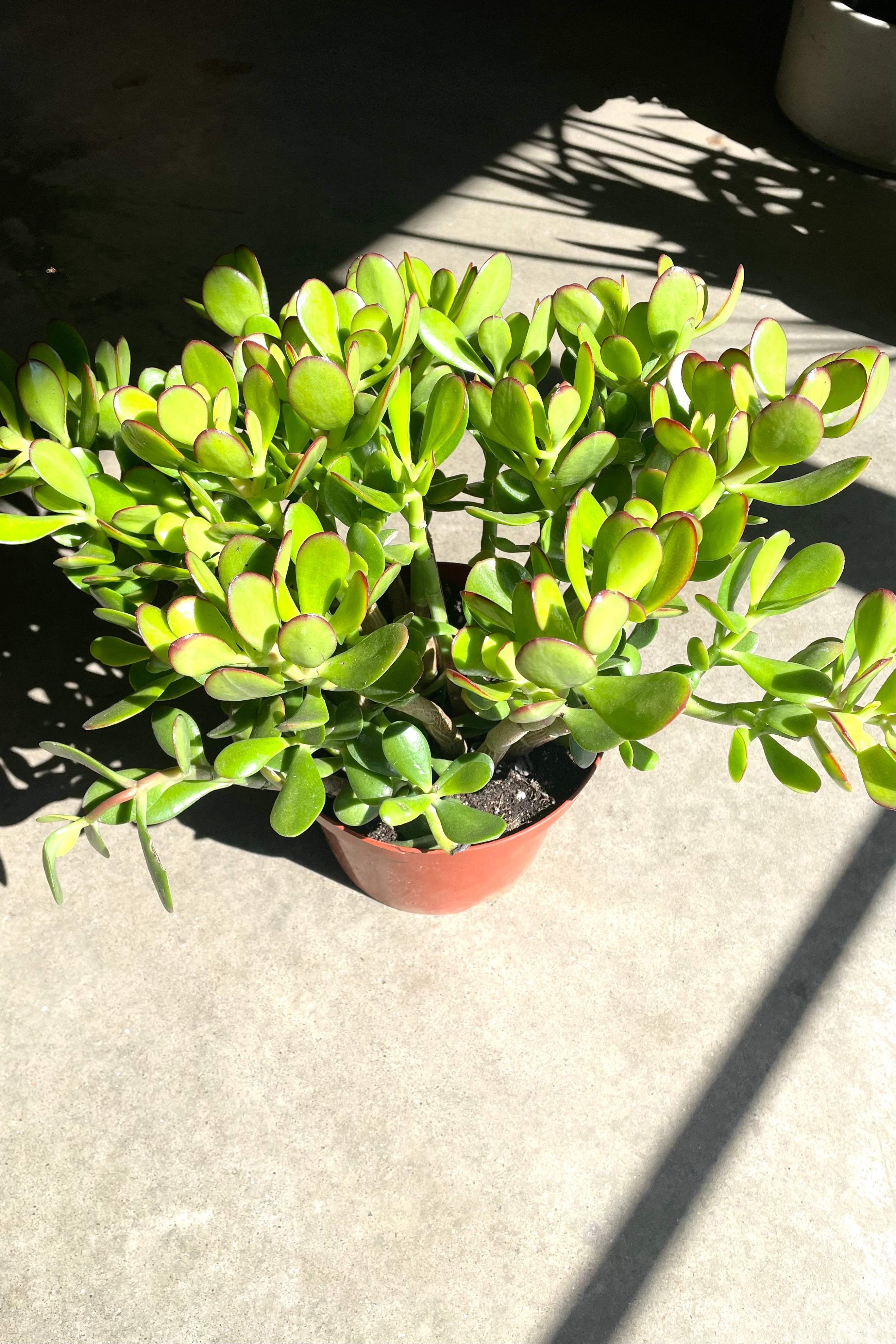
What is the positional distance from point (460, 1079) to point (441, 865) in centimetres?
35

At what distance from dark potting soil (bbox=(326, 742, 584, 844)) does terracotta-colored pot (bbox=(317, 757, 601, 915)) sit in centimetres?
3

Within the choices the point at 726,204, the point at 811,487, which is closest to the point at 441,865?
the point at 811,487

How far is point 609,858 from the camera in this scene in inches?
60.3

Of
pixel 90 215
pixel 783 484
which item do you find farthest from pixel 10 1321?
pixel 90 215

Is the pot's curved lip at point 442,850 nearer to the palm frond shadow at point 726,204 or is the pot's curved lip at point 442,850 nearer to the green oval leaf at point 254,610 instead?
the green oval leaf at point 254,610

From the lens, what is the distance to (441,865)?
46.8 inches

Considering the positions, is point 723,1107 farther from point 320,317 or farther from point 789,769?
point 320,317

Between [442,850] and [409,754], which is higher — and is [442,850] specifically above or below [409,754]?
below

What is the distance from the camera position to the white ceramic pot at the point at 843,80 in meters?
2.54

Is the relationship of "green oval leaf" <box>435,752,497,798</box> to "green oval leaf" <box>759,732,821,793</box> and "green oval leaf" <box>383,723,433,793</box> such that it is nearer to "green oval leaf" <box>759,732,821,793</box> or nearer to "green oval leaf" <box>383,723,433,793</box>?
"green oval leaf" <box>383,723,433,793</box>

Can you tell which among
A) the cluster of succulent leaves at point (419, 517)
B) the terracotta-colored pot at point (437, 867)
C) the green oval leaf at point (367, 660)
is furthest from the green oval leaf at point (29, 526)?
the terracotta-colored pot at point (437, 867)

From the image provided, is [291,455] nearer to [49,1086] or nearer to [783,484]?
[783,484]

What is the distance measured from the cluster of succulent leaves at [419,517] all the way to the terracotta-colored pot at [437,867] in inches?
8.1

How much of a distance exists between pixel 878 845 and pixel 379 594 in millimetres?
1137
